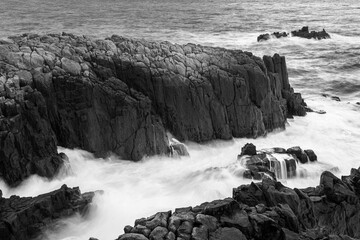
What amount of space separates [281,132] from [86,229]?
1937cm

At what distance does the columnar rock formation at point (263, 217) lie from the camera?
15828 mm

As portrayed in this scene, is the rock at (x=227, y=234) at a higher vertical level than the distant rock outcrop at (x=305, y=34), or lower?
higher

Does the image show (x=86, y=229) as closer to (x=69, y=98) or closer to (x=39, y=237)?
(x=39, y=237)

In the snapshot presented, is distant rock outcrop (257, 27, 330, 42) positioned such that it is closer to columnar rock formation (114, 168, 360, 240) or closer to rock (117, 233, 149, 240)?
columnar rock formation (114, 168, 360, 240)

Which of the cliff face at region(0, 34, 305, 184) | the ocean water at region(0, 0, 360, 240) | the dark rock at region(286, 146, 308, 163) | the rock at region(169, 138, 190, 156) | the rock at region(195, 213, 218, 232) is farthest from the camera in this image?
the rock at region(169, 138, 190, 156)

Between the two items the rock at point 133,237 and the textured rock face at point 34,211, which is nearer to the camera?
the rock at point 133,237

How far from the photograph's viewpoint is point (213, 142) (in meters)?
32.4

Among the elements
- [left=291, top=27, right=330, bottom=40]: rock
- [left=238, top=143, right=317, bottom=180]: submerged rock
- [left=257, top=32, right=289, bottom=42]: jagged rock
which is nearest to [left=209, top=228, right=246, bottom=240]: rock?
[left=238, top=143, right=317, bottom=180]: submerged rock

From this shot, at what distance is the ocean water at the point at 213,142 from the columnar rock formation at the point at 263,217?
20.0 feet

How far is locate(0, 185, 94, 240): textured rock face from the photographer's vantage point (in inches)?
792

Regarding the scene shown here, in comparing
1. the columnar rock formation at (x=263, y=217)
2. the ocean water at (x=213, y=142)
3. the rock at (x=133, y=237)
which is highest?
the rock at (x=133, y=237)

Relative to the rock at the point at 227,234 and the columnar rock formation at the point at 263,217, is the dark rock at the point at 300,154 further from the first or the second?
the rock at the point at 227,234

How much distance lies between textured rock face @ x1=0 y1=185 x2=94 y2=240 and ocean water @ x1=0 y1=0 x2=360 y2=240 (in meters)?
0.57

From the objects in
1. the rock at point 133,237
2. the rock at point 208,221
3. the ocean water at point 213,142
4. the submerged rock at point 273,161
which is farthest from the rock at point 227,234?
the submerged rock at point 273,161
